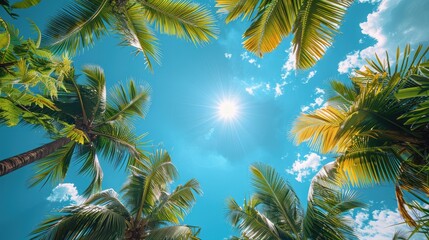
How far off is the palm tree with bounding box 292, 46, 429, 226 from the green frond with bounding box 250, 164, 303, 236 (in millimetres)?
2825

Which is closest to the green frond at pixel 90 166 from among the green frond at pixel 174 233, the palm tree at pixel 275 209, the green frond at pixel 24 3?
the green frond at pixel 174 233

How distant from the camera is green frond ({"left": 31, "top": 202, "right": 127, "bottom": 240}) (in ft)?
19.7

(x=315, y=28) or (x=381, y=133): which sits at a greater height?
(x=315, y=28)

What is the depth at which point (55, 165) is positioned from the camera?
834 centimetres

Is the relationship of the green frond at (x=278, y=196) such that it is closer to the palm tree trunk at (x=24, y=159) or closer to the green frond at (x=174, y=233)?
the green frond at (x=174, y=233)

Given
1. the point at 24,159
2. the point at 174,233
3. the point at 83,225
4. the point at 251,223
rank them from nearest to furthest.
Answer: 1. the point at 24,159
2. the point at 83,225
3. the point at 174,233
4. the point at 251,223

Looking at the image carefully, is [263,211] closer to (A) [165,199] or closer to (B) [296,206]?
(B) [296,206]

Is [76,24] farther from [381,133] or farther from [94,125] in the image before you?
[381,133]

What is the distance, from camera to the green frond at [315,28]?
407 cm

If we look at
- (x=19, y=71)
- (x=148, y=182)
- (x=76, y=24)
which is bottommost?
(x=19, y=71)

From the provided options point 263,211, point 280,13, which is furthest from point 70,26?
point 263,211

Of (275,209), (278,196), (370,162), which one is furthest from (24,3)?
(275,209)

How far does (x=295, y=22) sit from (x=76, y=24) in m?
5.76

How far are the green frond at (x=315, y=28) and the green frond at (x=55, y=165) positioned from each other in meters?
7.90
